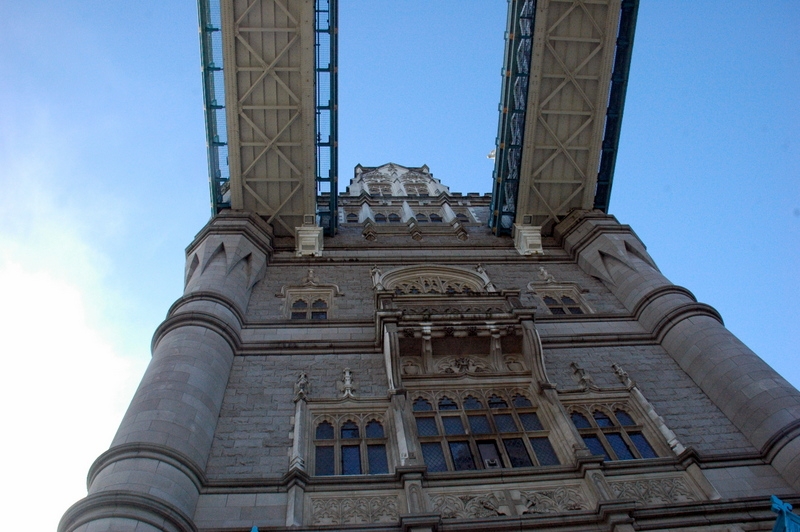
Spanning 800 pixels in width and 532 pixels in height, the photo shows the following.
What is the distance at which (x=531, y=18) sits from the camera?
864 inches

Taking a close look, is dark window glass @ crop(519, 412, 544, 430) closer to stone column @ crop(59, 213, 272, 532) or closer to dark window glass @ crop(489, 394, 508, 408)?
dark window glass @ crop(489, 394, 508, 408)

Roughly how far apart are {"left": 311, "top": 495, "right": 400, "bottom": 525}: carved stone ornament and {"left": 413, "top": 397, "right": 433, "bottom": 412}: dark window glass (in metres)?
2.97

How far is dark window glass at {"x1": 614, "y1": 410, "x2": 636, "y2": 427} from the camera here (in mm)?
14164

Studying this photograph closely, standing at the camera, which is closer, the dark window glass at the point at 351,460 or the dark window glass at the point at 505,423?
the dark window glass at the point at 351,460

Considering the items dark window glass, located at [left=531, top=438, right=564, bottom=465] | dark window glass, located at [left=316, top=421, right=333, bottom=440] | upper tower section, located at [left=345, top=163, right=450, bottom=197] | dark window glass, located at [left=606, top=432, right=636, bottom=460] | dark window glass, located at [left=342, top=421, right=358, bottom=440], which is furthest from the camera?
upper tower section, located at [left=345, top=163, right=450, bottom=197]

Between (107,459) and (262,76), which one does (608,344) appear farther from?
(262,76)

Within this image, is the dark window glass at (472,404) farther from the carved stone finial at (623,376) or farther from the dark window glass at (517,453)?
the carved stone finial at (623,376)

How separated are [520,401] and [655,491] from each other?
11.3 ft

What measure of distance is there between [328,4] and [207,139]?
221 inches

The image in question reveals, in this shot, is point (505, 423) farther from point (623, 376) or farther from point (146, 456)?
point (146, 456)

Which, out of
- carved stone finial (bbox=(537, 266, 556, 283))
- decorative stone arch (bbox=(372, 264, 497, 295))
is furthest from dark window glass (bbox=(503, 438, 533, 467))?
carved stone finial (bbox=(537, 266, 556, 283))

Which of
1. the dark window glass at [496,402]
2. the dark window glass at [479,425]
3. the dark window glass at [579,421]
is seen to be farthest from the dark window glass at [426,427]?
the dark window glass at [579,421]

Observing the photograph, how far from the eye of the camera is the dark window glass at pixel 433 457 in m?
12.7

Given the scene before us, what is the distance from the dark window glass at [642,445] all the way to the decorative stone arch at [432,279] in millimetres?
6783
